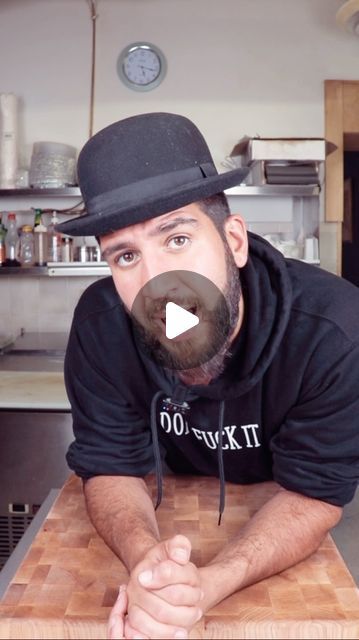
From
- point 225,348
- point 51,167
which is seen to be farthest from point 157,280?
point 51,167

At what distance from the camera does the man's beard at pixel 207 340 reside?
31.4 inches

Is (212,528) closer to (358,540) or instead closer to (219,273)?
(358,540)

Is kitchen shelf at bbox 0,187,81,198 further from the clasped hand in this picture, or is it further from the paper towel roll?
the clasped hand

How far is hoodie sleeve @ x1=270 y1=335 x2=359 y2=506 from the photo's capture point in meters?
0.91

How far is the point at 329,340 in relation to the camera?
0.92 m

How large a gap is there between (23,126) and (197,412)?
2373 millimetres

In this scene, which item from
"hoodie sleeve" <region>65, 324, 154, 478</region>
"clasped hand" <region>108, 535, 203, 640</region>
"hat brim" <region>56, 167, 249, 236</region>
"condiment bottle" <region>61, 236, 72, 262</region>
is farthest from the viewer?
"condiment bottle" <region>61, 236, 72, 262</region>

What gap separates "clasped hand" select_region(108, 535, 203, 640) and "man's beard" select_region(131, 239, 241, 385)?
0.24m

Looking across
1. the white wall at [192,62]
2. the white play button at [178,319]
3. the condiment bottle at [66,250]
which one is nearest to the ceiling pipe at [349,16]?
the white wall at [192,62]

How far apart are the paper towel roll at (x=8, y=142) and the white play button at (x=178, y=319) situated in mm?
2227

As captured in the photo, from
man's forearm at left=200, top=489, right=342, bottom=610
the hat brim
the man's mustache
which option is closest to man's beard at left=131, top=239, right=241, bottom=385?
the man's mustache

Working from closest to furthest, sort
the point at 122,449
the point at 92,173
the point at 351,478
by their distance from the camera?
the point at 92,173
the point at 351,478
the point at 122,449

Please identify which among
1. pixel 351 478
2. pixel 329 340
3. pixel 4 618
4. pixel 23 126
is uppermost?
pixel 23 126

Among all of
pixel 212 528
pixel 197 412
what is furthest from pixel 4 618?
pixel 197 412
